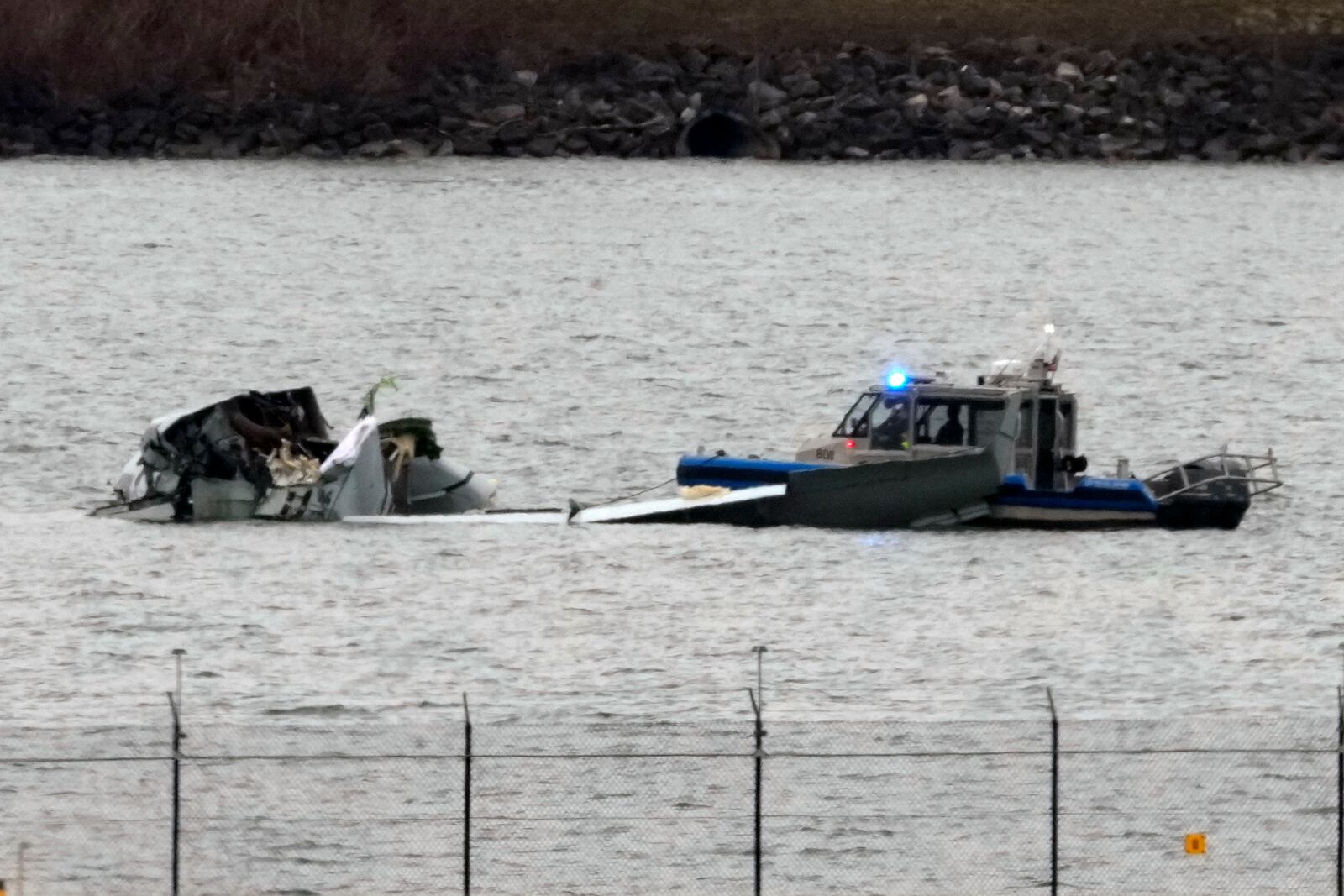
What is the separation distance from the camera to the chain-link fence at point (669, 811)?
23297 millimetres

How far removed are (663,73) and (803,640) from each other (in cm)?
10651

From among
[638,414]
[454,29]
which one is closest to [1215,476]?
[638,414]

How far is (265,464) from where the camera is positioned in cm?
4175

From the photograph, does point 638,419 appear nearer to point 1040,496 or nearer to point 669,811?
point 1040,496

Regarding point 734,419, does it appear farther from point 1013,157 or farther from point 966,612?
point 1013,157

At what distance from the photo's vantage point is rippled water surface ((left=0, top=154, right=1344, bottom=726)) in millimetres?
32750

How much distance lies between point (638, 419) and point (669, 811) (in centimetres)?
3101

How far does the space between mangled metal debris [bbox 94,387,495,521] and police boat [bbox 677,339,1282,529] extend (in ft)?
15.1

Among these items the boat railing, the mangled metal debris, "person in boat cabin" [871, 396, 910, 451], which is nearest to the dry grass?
the mangled metal debris

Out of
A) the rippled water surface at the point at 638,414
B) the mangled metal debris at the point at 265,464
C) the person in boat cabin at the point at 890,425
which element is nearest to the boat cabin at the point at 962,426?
the person in boat cabin at the point at 890,425

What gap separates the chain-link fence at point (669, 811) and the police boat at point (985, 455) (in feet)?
35.2

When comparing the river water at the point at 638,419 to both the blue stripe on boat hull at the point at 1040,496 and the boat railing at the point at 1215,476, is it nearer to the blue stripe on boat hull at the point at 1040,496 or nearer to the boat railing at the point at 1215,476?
the blue stripe on boat hull at the point at 1040,496

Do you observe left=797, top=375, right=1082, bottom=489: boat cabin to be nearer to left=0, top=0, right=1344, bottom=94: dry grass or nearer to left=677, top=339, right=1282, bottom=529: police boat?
left=677, top=339, right=1282, bottom=529: police boat

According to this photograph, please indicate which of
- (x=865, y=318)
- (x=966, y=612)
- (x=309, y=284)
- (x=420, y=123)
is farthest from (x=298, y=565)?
(x=420, y=123)
